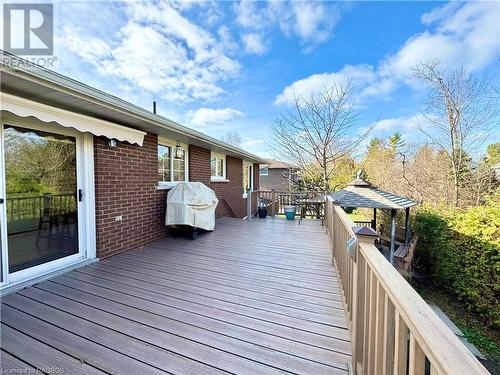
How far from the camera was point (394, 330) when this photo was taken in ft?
3.72

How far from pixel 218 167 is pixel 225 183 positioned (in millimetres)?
685

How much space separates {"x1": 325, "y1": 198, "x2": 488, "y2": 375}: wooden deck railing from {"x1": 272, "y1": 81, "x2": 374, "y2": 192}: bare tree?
923 centimetres

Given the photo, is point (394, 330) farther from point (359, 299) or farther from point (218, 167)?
point (218, 167)

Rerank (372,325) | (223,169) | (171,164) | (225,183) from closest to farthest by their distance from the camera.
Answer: (372,325)
(171,164)
(225,183)
(223,169)

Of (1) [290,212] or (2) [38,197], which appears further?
(1) [290,212]

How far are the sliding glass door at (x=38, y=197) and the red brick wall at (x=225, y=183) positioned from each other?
3479 mm

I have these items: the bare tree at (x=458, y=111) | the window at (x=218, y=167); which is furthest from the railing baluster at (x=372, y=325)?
the bare tree at (x=458, y=111)

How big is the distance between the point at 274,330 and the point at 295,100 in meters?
10.6

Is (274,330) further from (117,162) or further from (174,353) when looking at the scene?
(117,162)

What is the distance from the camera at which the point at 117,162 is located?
177 inches

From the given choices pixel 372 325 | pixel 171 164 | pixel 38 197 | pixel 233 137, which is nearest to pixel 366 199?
pixel 372 325

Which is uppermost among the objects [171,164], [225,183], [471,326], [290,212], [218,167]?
[218,167]

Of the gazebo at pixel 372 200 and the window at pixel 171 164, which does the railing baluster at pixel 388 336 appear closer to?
the gazebo at pixel 372 200

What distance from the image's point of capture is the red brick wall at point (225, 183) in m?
7.33
